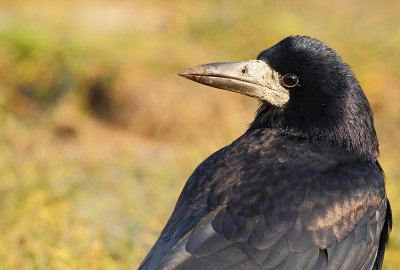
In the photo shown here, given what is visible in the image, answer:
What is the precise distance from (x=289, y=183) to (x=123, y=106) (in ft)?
16.1

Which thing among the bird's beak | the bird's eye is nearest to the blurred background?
the bird's beak

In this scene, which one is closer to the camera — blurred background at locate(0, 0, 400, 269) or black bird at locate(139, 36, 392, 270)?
black bird at locate(139, 36, 392, 270)

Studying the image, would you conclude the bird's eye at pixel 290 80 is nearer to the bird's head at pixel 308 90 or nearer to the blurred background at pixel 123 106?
the bird's head at pixel 308 90

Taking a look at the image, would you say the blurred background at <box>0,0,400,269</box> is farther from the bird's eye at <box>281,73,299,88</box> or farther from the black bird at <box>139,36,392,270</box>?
the bird's eye at <box>281,73,299,88</box>

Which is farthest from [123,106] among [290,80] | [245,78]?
[290,80]

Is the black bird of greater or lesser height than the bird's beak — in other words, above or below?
below

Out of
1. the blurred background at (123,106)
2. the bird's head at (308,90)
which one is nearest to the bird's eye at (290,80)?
the bird's head at (308,90)

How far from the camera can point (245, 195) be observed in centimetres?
322

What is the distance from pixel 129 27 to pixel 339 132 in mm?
6967

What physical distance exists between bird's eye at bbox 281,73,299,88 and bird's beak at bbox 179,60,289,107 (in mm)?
30

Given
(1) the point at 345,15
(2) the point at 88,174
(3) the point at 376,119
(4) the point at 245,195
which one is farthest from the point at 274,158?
(1) the point at 345,15

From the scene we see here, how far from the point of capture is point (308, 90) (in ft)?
11.7

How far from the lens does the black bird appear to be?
311 centimetres

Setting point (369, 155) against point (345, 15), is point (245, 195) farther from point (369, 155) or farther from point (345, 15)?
point (345, 15)
